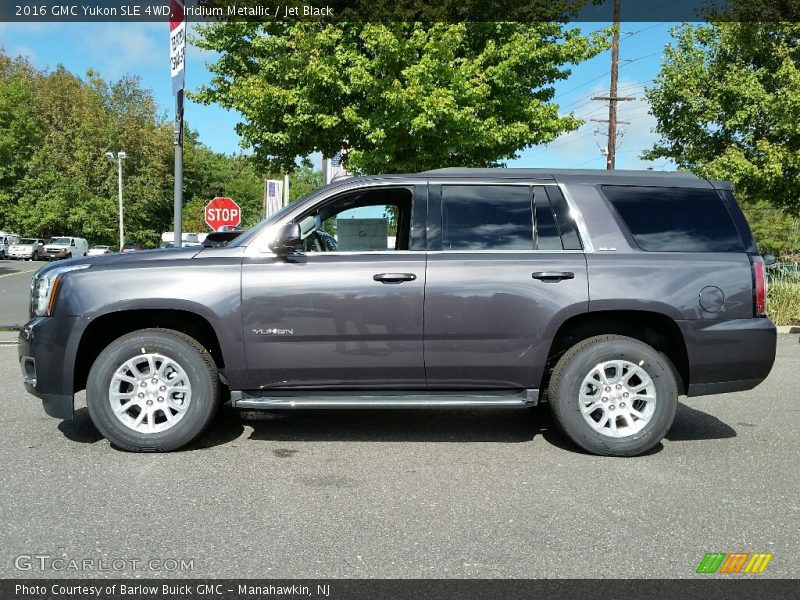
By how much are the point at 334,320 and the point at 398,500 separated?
4.26ft

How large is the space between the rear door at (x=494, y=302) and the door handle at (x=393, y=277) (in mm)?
132

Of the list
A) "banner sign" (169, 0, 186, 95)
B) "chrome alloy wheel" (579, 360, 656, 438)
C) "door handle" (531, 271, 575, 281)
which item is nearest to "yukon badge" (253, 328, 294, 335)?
"door handle" (531, 271, 575, 281)

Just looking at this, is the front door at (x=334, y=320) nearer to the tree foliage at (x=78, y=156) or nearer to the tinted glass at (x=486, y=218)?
the tinted glass at (x=486, y=218)

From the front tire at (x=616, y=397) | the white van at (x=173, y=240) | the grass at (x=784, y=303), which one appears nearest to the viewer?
the front tire at (x=616, y=397)

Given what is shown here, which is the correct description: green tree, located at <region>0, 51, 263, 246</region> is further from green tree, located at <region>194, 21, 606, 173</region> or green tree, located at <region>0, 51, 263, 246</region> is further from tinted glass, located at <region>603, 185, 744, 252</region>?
tinted glass, located at <region>603, 185, 744, 252</region>

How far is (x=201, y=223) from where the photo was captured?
Answer: 216 ft

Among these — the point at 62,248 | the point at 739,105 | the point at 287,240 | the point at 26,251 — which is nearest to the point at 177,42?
the point at 287,240

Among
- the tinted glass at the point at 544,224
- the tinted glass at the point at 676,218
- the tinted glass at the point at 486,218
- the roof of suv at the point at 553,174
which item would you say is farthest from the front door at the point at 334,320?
the tinted glass at the point at 676,218

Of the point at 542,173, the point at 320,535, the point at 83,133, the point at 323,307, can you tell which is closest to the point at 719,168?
the point at 542,173

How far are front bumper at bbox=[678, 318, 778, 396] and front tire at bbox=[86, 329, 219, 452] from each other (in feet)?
10.7

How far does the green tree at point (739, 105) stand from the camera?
17078 millimetres

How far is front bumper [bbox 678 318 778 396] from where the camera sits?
477 centimetres

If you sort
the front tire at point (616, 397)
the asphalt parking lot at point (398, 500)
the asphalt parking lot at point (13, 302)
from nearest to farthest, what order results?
the asphalt parking lot at point (398, 500) → the front tire at point (616, 397) → the asphalt parking lot at point (13, 302)

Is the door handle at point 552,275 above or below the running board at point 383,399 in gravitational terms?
above
